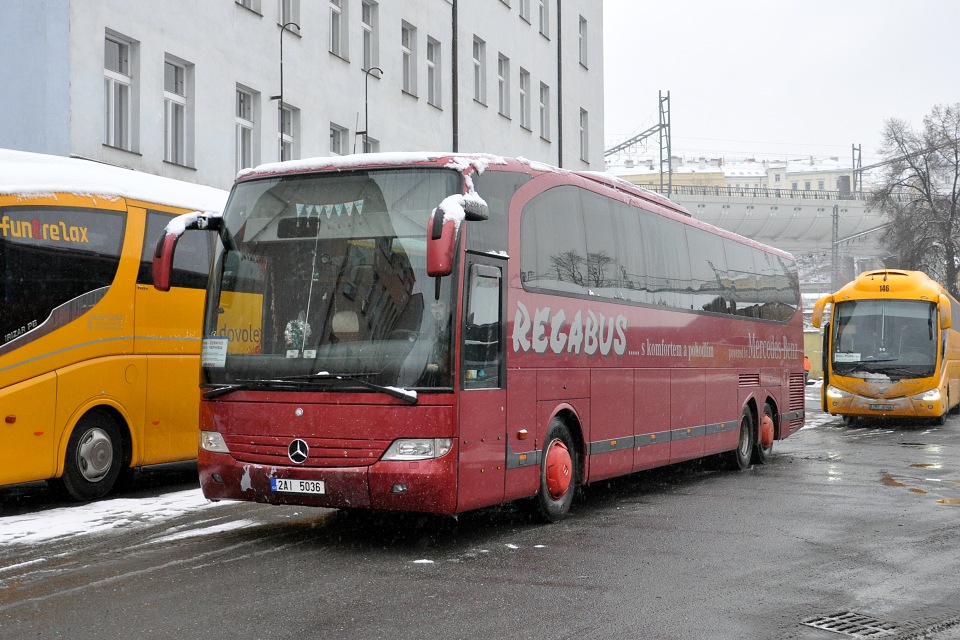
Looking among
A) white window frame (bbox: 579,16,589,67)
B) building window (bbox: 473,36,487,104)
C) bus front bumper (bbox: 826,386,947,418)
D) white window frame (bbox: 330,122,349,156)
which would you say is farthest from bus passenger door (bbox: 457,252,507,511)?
white window frame (bbox: 579,16,589,67)

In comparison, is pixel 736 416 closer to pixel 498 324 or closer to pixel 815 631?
pixel 498 324

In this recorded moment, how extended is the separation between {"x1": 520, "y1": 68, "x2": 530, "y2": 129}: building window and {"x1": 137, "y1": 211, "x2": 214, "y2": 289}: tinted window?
2314 centimetres

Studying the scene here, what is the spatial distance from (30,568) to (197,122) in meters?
14.2

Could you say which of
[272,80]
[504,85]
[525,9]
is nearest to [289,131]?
[272,80]

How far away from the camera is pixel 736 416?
610 inches

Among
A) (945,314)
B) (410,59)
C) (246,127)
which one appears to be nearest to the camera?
(246,127)

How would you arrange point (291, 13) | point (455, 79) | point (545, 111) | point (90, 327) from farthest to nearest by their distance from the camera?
point (545, 111)
point (455, 79)
point (291, 13)
point (90, 327)

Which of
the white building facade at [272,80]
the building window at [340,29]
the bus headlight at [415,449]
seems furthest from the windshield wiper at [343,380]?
the building window at [340,29]

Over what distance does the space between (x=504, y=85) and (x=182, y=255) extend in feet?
75.0

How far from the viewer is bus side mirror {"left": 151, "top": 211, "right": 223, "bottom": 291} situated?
361 inches

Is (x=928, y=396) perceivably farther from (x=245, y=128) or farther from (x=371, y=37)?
(x=245, y=128)

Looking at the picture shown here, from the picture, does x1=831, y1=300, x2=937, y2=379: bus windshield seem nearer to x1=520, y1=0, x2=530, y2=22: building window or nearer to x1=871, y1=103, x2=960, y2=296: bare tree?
x1=520, y1=0, x2=530, y2=22: building window

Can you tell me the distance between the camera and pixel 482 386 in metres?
8.80

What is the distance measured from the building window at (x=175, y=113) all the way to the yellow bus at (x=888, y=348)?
1487 cm
